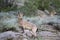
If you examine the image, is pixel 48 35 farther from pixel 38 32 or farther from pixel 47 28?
pixel 47 28

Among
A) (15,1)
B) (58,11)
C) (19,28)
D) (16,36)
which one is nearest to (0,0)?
(15,1)

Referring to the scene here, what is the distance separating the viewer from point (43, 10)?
1098 centimetres

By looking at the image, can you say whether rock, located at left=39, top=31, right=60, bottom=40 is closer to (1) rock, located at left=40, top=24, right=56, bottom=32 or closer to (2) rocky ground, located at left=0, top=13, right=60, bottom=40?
(2) rocky ground, located at left=0, top=13, right=60, bottom=40

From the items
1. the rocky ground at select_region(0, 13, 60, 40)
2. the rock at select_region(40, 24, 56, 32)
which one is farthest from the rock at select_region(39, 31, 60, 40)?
the rock at select_region(40, 24, 56, 32)

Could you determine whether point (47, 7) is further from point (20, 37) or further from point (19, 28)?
point (20, 37)

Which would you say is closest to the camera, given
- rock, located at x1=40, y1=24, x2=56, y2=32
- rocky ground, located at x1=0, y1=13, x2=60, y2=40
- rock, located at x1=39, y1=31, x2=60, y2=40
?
rocky ground, located at x1=0, y1=13, x2=60, y2=40

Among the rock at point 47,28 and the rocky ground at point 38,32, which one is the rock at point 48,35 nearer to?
the rocky ground at point 38,32

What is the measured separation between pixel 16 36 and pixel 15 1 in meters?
6.52

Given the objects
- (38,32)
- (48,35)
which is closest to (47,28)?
(38,32)

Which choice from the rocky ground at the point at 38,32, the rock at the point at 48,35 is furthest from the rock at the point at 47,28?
the rock at the point at 48,35

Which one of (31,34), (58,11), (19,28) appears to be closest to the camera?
(31,34)

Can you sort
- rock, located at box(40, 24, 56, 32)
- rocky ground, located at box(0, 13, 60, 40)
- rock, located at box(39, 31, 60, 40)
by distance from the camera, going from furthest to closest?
1. rock, located at box(40, 24, 56, 32)
2. rock, located at box(39, 31, 60, 40)
3. rocky ground, located at box(0, 13, 60, 40)

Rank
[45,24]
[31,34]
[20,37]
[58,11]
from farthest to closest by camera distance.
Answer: [58,11] < [45,24] < [31,34] < [20,37]

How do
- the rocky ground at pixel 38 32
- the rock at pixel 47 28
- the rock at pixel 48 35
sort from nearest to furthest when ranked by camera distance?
the rocky ground at pixel 38 32 → the rock at pixel 48 35 → the rock at pixel 47 28
